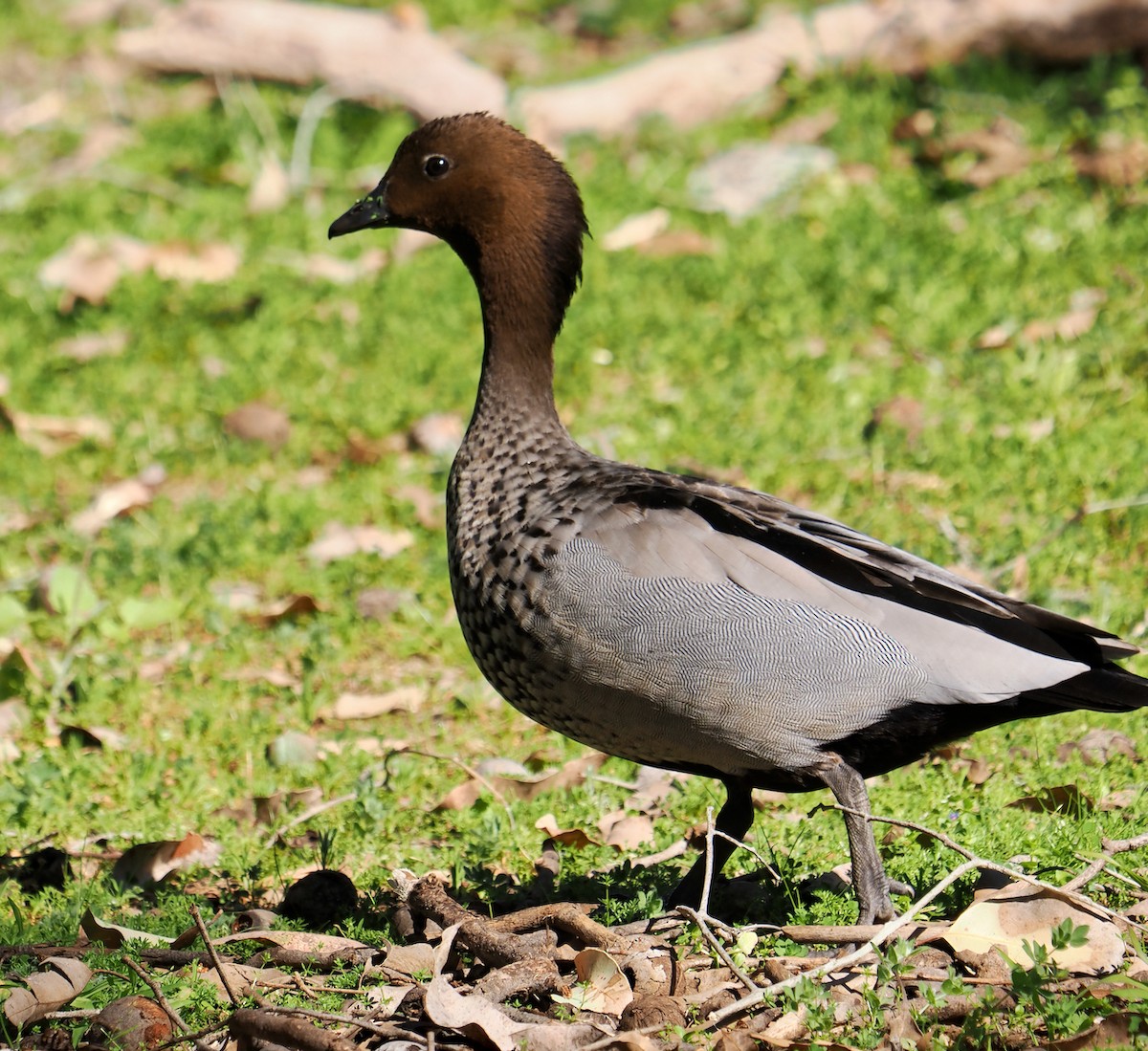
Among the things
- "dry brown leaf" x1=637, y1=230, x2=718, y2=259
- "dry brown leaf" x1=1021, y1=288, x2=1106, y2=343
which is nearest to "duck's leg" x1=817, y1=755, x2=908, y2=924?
"dry brown leaf" x1=1021, y1=288, x2=1106, y2=343

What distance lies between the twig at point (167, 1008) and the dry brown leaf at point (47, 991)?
0.11m

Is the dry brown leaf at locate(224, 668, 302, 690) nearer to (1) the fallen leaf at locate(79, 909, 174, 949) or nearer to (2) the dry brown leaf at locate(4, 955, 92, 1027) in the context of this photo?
(1) the fallen leaf at locate(79, 909, 174, 949)

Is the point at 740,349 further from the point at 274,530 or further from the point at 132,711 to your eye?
the point at 132,711

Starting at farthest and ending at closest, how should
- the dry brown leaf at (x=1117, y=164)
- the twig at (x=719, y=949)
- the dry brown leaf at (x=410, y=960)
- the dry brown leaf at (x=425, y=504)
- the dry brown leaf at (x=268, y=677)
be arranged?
the dry brown leaf at (x=1117, y=164)
the dry brown leaf at (x=425, y=504)
the dry brown leaf at (x=268, y=677)
the dry brown leaf at (x=410, y=960)
the twig at (x=719, y=949)

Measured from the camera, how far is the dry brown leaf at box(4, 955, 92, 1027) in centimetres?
316

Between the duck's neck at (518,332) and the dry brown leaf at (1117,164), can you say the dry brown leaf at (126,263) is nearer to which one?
the duck's neck at (518,332)

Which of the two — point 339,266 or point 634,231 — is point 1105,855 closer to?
point 634,231

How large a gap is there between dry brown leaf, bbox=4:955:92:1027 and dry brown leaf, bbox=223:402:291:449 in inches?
142

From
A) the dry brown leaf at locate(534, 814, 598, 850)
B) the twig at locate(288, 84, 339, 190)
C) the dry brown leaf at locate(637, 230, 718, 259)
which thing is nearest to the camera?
the dry brown leaf at locate(534, 814, 598, 850)

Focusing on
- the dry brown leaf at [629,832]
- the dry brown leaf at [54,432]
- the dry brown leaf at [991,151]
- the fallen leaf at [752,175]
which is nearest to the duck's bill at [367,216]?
the dry brown leaf at [629,832]

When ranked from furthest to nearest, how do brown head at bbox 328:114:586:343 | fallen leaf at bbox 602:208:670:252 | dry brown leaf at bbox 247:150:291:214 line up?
dry brown leaf at bbox 247:150:291:214
fallen leaf at bbox 602:208:670:252
brown head at bbox 328:114:586:343

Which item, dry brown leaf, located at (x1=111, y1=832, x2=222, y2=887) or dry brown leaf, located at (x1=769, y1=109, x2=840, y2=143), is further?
dry brown leaf, located at (x1=769, y1=109, x2=840, y2=143)

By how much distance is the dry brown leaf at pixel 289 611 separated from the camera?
5559mm

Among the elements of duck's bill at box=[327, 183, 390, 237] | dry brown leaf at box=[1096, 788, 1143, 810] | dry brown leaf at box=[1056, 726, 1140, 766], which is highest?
duck's bill at box=[327, 183, 390, 237]
